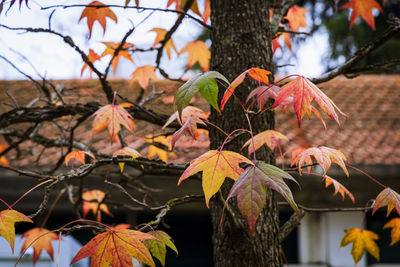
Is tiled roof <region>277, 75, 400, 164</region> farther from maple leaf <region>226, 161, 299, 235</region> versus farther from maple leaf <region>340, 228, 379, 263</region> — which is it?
maple leaf <region>226, 161, 299, 235</region>

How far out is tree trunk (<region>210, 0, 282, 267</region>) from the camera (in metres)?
1.36

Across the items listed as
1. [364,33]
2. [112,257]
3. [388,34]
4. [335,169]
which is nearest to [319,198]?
[335,169]

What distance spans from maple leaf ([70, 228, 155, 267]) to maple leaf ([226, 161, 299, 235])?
0.95 ft

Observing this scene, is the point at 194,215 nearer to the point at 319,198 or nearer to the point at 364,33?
the point at 319,198

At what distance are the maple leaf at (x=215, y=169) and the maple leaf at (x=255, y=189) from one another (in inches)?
1.6

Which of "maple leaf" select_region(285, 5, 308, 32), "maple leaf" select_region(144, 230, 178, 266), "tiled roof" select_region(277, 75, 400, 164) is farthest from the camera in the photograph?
"tiled roof" select_region(277, 75, 400, 164)

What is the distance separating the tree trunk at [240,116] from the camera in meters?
1.36

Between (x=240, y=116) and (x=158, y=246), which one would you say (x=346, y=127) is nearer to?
(x=240, y=116)

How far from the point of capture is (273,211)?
1.41 metres

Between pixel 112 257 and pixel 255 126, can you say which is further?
pixel 255 126

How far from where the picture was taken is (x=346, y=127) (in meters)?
5.07

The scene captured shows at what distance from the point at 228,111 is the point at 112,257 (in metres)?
0.68

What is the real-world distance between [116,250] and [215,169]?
317 millimetres

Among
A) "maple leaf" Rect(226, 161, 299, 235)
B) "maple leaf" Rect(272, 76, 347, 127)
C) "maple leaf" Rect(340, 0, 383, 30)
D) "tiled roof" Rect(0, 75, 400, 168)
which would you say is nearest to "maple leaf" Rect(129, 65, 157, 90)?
"tiled roof" Rect(0, 75, 400, 168)
